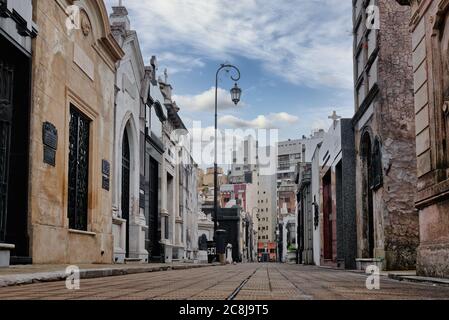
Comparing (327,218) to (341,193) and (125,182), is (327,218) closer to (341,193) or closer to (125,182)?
(341,193)

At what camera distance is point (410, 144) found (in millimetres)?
14711

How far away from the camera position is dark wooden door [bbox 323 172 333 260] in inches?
1075

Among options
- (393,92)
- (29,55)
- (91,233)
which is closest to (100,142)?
(91,233)

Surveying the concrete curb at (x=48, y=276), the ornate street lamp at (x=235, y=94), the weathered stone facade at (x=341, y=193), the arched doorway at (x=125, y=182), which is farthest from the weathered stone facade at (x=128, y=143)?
the concrete curb at (x=48, y=276)

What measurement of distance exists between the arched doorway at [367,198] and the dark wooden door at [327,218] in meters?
8.28

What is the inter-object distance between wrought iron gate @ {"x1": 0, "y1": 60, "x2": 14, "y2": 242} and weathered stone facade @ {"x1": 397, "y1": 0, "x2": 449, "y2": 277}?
22.8ft

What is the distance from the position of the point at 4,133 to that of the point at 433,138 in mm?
7119

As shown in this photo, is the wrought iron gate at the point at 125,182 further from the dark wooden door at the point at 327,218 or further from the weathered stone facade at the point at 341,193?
the dark wooden door at the point at 327,218

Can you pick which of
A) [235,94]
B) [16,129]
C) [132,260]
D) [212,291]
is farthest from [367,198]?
[212,291]

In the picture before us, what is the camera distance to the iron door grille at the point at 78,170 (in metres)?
13.6
